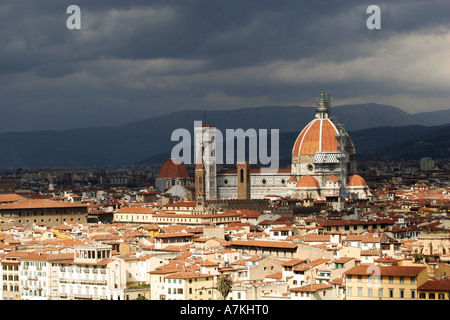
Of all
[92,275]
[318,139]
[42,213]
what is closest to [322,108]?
[318,139]

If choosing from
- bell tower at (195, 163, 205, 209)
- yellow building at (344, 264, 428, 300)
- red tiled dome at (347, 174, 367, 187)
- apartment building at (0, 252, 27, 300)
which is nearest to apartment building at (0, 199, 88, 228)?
bell tower at (195, 163, 205, 209)

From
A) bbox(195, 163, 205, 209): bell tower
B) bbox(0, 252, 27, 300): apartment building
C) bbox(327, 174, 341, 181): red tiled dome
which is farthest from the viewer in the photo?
bbox(195, 163, 205, 209): bell tower

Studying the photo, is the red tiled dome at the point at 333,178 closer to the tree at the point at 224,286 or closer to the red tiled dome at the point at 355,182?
the red tiled dome at the point at 355,182

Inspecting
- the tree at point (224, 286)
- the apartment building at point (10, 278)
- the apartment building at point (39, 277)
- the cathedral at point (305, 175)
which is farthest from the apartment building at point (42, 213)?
the tree at point (224, 286)

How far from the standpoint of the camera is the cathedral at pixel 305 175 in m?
85.4

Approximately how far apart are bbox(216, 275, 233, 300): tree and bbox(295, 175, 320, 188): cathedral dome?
54982 millimetres

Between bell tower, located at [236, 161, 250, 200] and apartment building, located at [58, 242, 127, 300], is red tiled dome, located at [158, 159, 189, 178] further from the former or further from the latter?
apartment building, located at [58, 242, 127, 300]

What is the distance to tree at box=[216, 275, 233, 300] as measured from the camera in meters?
28.3

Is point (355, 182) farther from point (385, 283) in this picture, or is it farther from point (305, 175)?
point (385, 283)

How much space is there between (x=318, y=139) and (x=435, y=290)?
65.8m

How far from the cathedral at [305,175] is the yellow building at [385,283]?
187 feet
